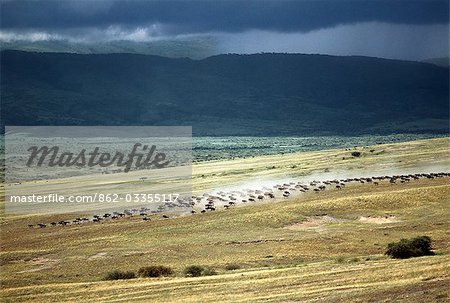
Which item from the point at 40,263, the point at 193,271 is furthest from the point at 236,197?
the point at 193,271

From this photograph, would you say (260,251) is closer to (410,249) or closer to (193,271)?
(193,271)

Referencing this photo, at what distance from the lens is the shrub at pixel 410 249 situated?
4362cm

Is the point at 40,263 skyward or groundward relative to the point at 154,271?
groundward

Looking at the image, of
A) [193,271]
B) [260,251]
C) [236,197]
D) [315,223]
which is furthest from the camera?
[236,197]

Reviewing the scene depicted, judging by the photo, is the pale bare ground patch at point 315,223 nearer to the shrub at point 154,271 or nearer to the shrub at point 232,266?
the shrub at point 232,266

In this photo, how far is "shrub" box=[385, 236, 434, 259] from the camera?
43.6 metres

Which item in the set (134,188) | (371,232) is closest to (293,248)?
(371,232)

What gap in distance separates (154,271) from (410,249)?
17067 mm

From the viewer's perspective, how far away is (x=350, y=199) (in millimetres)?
74812

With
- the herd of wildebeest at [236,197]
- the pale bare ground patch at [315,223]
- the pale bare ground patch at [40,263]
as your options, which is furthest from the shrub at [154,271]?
the herd of wildebeest at [236,197]

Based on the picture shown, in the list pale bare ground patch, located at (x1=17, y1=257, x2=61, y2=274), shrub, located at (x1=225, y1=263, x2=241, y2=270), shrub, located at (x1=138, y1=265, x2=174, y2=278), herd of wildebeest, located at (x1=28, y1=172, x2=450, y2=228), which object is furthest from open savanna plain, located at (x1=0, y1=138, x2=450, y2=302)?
herd of wildebeest, located at (x1=28, y1=172, x2=450, y2=228)

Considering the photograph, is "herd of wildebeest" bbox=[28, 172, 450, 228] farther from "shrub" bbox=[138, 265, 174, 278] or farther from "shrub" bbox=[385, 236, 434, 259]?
"shrub" bbox=[385, 236, 434, 259]

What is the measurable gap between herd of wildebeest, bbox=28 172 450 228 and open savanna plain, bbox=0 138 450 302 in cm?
229

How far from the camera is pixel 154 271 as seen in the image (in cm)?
4691
